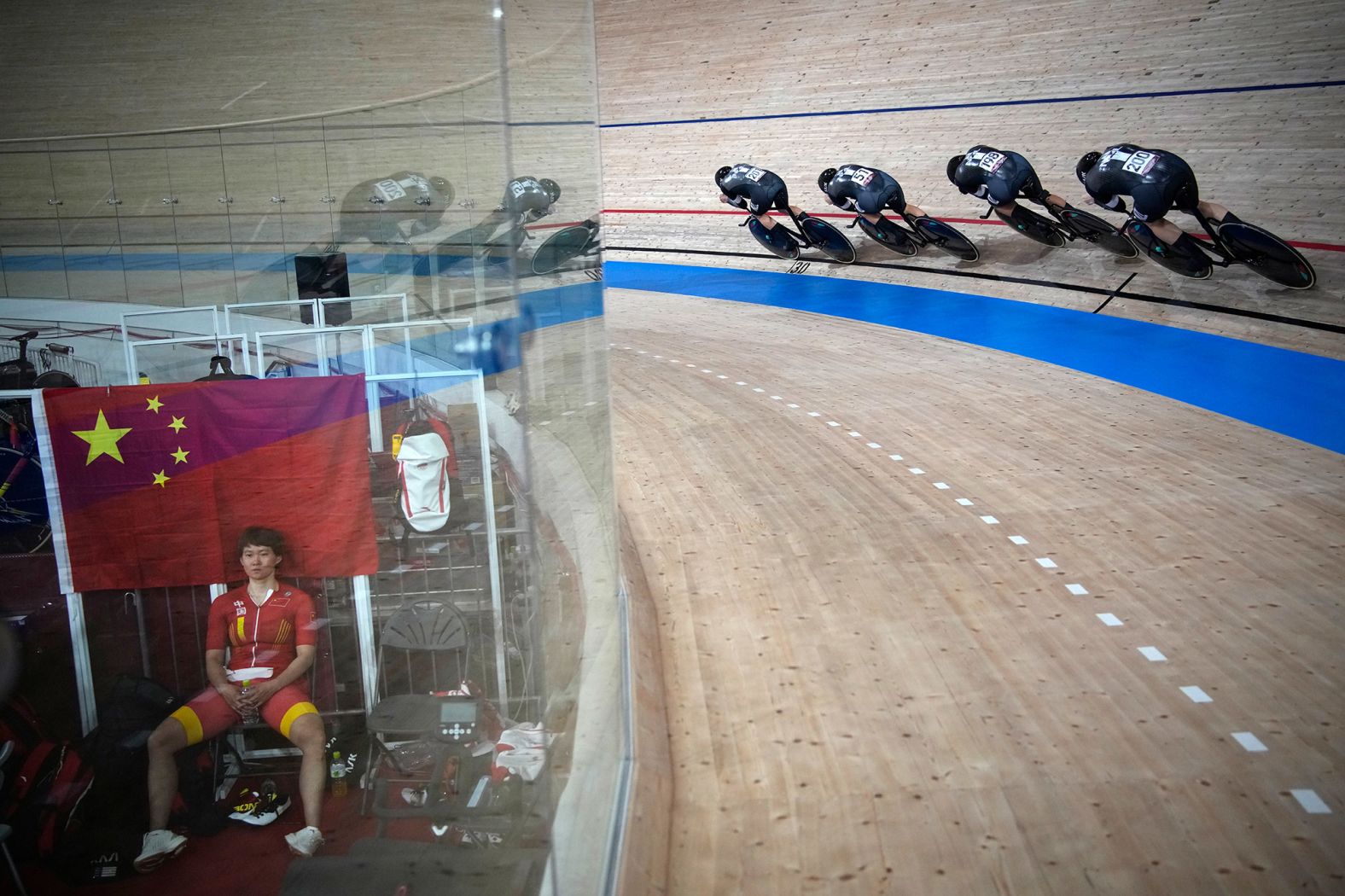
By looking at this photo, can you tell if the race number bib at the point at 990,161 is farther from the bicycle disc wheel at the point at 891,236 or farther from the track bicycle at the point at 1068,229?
the bicycle disc wheel at the point at 891,236

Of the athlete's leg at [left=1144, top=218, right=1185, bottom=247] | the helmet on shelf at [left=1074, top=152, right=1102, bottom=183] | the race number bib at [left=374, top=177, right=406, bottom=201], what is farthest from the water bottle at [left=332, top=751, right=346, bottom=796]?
the helmet on shelf at [left=1074, top=152, right=1102, bottom=183]

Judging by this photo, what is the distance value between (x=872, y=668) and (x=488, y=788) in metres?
2.12

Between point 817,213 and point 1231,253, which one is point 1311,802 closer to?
point 1231,253

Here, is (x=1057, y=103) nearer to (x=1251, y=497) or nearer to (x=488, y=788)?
(x=1251, y=497)

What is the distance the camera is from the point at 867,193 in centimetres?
1043

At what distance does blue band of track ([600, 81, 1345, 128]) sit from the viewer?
910cm

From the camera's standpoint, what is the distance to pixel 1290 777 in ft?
7.99

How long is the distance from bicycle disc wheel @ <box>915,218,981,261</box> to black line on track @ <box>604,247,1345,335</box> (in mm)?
214

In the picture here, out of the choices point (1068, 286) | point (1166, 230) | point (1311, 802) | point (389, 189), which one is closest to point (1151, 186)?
point (1166, 230)

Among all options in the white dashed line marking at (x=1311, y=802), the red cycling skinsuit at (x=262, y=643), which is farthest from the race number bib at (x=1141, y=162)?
the red cycling skinsuit at (x=262, y=643)

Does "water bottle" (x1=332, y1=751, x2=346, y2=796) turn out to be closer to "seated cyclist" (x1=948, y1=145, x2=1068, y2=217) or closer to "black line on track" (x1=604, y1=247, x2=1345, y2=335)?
"black line on track" (x1=604, y1=247, x2=1345, y2=335)

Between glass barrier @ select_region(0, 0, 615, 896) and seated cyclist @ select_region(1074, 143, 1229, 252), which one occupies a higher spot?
seated cyclist @ select_region(1074, 143, 1229, 252)

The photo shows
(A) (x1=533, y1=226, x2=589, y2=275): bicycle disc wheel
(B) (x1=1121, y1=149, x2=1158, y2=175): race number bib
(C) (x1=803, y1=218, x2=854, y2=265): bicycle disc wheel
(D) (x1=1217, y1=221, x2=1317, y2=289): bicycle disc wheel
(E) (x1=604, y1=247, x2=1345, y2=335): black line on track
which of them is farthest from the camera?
(C) (x1=803, y1=218, x2=854, y2=265): bicycle disc wheel

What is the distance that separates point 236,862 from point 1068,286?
9.50 metres
